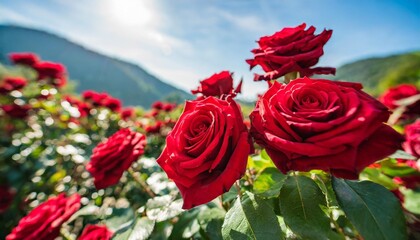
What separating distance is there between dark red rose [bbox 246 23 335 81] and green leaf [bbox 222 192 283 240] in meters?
0.31

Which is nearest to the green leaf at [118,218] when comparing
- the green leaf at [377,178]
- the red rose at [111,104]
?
the green leaf at [377,178]

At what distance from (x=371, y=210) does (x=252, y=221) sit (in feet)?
0.70

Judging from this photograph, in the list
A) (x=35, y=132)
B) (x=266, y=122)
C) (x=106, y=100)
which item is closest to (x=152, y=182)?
(x=266, y=122)

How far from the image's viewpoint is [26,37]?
30.8 metres

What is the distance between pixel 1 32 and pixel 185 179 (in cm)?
3850

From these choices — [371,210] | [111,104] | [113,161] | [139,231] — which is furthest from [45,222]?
[111,104]

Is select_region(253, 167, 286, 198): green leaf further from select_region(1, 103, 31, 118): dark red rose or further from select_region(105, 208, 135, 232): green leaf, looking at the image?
select_region(1, 103, 31, 118): dark red rose

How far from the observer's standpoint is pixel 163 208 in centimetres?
78

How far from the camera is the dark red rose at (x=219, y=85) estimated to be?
29.7 inches

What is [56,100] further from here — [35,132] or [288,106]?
[288,106]

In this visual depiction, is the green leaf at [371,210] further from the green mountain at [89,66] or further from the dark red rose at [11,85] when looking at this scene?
the green mountain at [89,66]

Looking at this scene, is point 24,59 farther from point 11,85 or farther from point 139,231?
point 139,231

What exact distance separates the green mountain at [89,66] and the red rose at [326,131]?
2106 cm

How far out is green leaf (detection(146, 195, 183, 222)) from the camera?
73 centimetres
